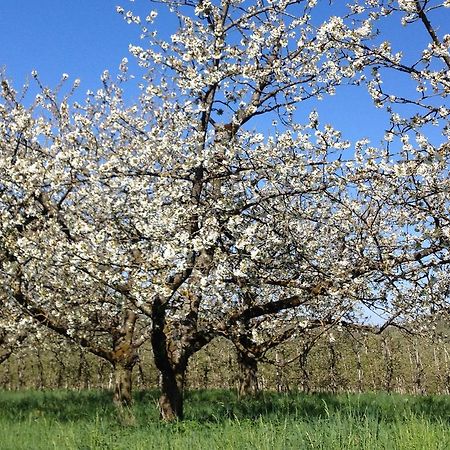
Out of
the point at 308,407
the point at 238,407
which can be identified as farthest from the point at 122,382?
the point at 308,407

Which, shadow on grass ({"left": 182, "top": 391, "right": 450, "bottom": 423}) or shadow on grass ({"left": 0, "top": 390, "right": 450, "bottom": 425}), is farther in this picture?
shadow on grass ({"left": 182, "top": 391, "right": 450, "bottom": 423})

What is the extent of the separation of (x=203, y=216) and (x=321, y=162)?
1.66m

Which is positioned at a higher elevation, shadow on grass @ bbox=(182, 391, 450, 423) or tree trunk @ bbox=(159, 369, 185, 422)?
tree trunk @ bbox=(159, 369, 185, 422)

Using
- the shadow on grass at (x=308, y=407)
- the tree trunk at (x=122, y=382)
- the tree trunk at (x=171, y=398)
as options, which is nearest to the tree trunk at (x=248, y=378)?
the shadow on grass at (x=308, y=407)

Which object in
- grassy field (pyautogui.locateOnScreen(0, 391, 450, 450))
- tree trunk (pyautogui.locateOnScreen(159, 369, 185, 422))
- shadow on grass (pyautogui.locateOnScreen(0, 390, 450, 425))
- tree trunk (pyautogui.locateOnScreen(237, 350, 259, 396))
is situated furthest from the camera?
tree trunk (pyautogui.locateOnScreen(237, 350, 259, 396))

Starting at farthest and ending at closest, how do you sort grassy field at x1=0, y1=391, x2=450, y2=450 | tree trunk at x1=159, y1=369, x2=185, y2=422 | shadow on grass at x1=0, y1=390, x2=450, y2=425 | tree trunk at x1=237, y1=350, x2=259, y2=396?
tree trunk at x1=237, y1=350, x2=259, y2=396 < tree trunk at x1=159, y1=369, x2=185, y2=422 < shadow on grass at x1=0, y1=390, x2=450, y2=425 < grassy field at x1=0, y1=391, x2=450, y2=450

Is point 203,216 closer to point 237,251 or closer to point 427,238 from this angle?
point 237,251

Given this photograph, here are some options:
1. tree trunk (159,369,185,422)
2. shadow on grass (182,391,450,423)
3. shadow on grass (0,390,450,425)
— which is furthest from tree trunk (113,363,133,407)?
tree trunk (159,369,185,422)

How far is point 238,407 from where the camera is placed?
32.2 feet

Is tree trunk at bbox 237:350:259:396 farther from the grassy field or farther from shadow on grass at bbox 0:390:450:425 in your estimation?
the grassy field

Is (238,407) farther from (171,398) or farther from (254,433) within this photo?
(254,433)

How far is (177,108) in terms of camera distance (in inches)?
313

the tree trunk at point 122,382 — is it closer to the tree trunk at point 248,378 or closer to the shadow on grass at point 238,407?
the shadow on grass at point 238,407

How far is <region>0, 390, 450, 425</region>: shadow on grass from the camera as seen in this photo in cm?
745
